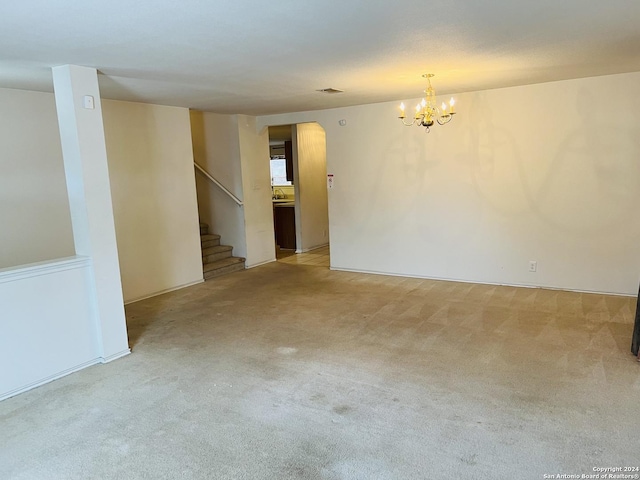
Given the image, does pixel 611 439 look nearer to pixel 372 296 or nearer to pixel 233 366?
pixel 233 366

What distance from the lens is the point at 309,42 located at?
9.20 feet

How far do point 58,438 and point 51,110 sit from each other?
330cm

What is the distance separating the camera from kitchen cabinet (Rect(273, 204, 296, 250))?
323 inches

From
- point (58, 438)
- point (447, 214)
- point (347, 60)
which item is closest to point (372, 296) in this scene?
point (447, 214)

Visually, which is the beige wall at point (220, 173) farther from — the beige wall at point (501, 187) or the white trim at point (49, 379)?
the white trim at point (49, 379)

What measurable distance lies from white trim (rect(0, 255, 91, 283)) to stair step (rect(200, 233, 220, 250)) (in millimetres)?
3283

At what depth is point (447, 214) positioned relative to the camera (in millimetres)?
5406

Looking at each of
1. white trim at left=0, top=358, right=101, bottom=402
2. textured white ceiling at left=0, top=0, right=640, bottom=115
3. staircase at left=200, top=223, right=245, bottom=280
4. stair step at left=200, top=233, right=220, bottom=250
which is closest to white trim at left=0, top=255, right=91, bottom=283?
white trim at left=0, top=358, right=101, bottom=402

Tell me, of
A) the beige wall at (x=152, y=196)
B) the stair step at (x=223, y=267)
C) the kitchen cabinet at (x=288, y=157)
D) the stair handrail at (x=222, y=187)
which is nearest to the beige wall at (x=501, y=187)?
the stair handrail at (x=222, y=187)

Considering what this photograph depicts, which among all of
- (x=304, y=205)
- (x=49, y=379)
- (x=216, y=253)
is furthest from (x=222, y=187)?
(x=49, y=379)

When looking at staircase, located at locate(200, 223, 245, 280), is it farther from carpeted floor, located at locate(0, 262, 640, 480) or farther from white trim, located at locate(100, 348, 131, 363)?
white trim, located at locate(100, 348, 131, 363)

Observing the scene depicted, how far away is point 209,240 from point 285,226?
6.39ft

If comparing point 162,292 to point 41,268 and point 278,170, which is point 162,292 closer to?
point 41,268

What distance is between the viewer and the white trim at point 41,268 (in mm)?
2943
